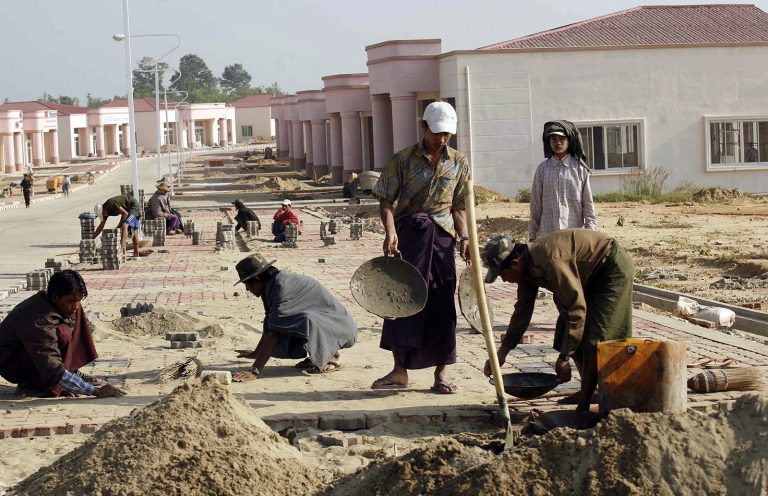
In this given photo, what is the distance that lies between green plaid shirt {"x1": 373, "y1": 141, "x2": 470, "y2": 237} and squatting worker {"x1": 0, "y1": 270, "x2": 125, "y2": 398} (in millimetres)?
2211

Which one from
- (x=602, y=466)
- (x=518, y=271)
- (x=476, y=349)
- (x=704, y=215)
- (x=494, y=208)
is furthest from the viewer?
(x=494, y=208)

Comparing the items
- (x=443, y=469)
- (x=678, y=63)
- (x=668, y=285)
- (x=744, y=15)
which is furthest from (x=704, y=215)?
(x=443, y=469)

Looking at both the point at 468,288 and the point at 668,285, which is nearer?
the point at 468,288

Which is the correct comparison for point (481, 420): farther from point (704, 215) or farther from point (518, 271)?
point (704, 215)

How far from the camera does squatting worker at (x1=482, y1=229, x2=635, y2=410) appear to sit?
6133 millimetres

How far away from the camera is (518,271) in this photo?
20.2 ft

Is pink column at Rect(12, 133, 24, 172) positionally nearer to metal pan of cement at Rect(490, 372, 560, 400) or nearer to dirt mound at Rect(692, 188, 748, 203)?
dirt mound at Rect(692, 188, 748, 203)

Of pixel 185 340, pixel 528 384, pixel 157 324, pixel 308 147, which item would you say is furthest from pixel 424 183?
pixel 308 147

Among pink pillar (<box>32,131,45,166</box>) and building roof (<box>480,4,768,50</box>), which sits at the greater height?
building roof (<box>480,4,768,50</box>)

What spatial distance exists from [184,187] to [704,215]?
29046mm

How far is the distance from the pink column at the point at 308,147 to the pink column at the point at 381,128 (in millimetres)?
17303

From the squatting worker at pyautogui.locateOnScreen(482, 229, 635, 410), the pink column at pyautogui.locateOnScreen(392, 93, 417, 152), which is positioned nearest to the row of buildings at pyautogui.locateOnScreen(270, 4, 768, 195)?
the pink column at pyautogui.locateOnScreen(392, 93, 417, 152)

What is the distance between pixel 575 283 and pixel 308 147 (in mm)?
51146

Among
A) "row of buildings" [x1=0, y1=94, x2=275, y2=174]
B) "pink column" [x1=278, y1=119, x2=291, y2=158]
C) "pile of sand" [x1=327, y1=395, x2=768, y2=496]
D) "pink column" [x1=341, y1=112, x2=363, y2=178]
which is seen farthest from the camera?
"row of buildings" [x1=0, y1=94, x2=275, y2=174]
